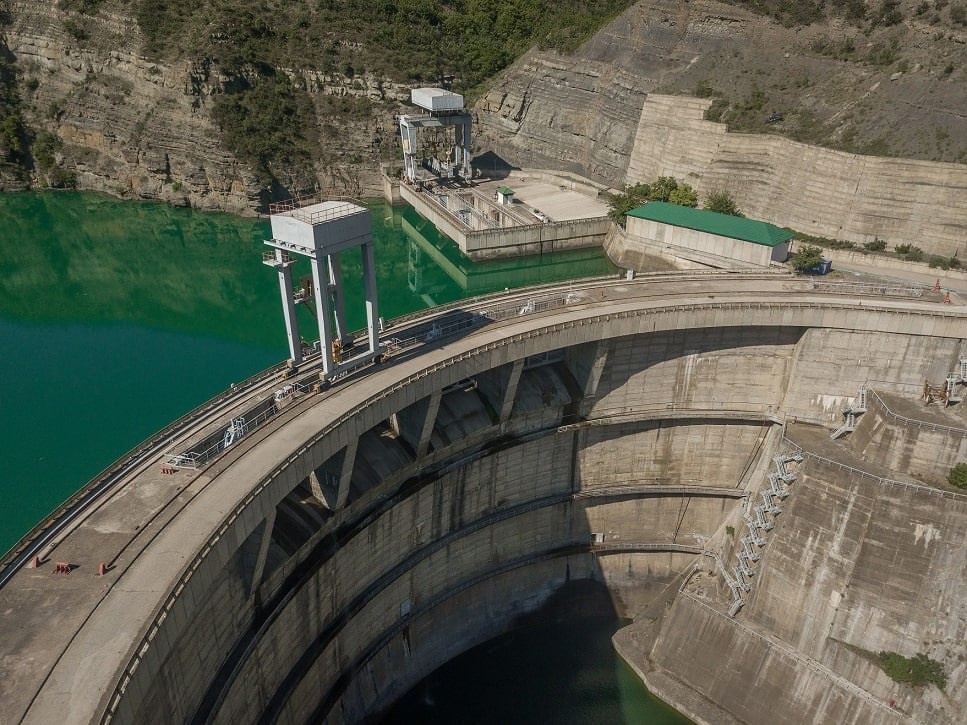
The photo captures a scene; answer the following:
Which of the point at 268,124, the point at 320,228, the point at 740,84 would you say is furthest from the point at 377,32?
the point at 320,228

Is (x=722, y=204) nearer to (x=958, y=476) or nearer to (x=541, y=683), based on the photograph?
(x=958, y=476)

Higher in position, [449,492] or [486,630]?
[449,492]

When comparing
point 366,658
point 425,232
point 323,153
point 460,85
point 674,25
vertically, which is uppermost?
point 674,25

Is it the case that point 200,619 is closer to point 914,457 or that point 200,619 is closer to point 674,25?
point 914,457

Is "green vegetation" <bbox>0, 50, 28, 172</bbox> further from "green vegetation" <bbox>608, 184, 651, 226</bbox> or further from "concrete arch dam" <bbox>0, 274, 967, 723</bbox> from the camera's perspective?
"concrete arch dam" <bbox>0, 274, 967, 723</bbox>

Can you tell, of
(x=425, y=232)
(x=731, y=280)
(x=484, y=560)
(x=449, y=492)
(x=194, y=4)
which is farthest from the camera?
(x=194, y=4)

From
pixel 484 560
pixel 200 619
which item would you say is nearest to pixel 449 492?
pixel 484 560

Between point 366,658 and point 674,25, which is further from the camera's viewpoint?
point 674,25
